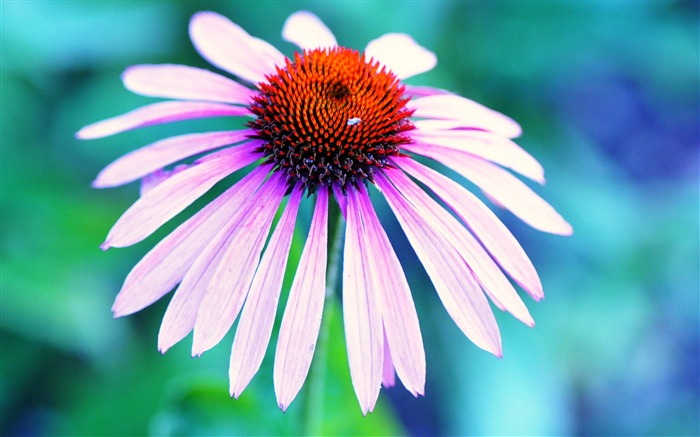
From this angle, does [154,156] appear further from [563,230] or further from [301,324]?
[563,230]

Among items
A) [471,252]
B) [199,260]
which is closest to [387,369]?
[471,252]

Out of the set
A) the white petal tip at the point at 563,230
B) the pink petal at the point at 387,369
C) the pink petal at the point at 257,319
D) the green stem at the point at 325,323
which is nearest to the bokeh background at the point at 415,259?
the green stem at the point at 325,323

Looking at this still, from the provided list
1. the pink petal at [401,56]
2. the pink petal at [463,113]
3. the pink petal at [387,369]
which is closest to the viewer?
the pink petal at [387,369]

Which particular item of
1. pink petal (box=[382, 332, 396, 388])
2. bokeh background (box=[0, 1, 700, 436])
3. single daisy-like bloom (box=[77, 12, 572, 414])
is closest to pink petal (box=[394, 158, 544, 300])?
single daisy-like bloom (box=[77, 12, 572, 414])

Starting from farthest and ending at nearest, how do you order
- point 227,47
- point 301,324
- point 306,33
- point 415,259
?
1. point 415,259
2. point 306,33
3. point 227,47
4. point 301,324

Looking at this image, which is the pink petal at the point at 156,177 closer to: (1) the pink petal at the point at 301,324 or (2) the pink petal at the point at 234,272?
(2) the pink petal at the point at 234,272

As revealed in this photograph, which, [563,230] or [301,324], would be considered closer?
[301,324]
